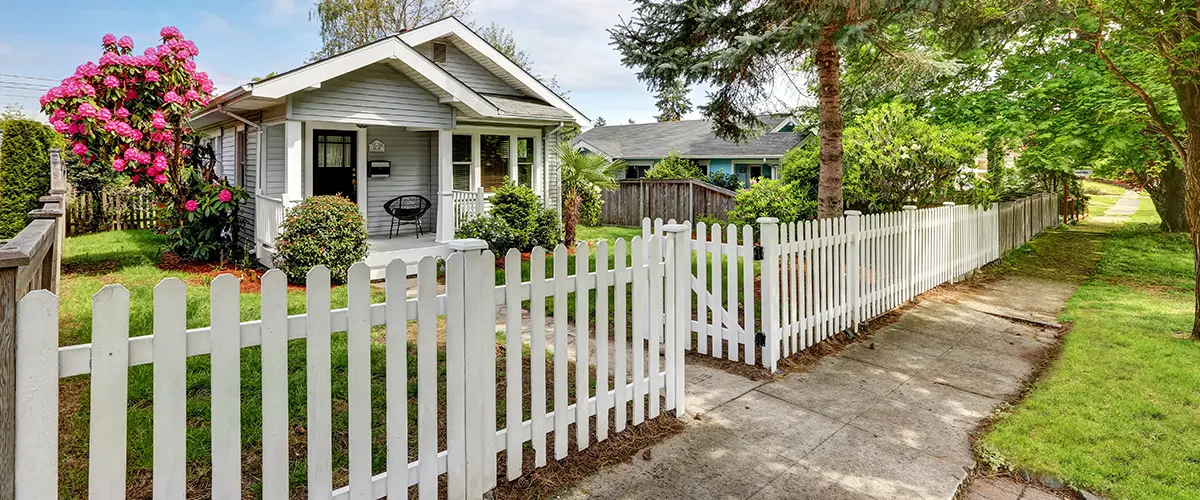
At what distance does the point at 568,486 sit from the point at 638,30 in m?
6.48

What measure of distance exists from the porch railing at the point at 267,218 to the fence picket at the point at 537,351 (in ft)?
24.3

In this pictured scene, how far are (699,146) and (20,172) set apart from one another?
21.8 m

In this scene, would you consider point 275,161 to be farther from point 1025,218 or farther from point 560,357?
point 1025,218

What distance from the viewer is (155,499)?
6.72 ft

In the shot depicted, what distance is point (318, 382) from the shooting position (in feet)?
7.91

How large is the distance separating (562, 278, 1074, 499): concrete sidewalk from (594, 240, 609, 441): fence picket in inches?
11.5

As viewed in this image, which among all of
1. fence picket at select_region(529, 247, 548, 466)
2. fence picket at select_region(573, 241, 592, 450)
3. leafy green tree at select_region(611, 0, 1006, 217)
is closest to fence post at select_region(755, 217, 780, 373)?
fence picket at select_region(573, 241, 592, 450)

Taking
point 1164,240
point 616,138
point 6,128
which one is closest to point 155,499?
point 6,128

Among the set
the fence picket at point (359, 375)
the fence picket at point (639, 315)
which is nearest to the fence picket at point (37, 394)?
the fence picket at point (359, 375)

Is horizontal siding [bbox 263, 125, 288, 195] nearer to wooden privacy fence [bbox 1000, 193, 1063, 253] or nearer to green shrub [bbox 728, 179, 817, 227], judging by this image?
green shrub [bbox 728, 179, 817, 227]

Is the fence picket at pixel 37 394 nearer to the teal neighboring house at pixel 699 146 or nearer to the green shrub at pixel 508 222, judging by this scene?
the green shrub at pixel 508 222

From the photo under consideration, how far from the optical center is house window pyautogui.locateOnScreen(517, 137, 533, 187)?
44.0 ft

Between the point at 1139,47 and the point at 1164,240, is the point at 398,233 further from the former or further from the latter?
the point at 1164,240

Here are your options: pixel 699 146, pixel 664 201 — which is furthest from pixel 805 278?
pixel 699 146
